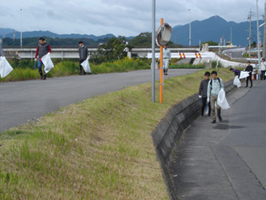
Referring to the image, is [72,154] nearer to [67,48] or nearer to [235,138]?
[235,138]

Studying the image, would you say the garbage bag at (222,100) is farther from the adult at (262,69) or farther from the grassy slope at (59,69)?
the adult at (262,69)

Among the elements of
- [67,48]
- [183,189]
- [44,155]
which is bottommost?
[183,189]

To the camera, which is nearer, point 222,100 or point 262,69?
point 222,100

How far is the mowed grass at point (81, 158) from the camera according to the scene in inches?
174

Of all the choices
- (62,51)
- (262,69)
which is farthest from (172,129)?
(62,51)

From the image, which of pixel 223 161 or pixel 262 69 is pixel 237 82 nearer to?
pixel 262 69

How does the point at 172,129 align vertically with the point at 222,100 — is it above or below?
below

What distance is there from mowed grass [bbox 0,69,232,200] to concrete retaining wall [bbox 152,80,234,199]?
0.34 metres

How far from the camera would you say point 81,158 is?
570cm

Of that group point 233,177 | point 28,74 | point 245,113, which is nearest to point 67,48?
point 28,74

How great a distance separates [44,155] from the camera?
5.10 meters

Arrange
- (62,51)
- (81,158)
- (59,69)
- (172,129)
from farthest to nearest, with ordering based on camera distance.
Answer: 1. (62,51)
2. (59,69)
3. (172,129)
4. (81,158)

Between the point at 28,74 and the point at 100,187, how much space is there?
16064 mm

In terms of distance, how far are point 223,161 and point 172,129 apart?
268cm
